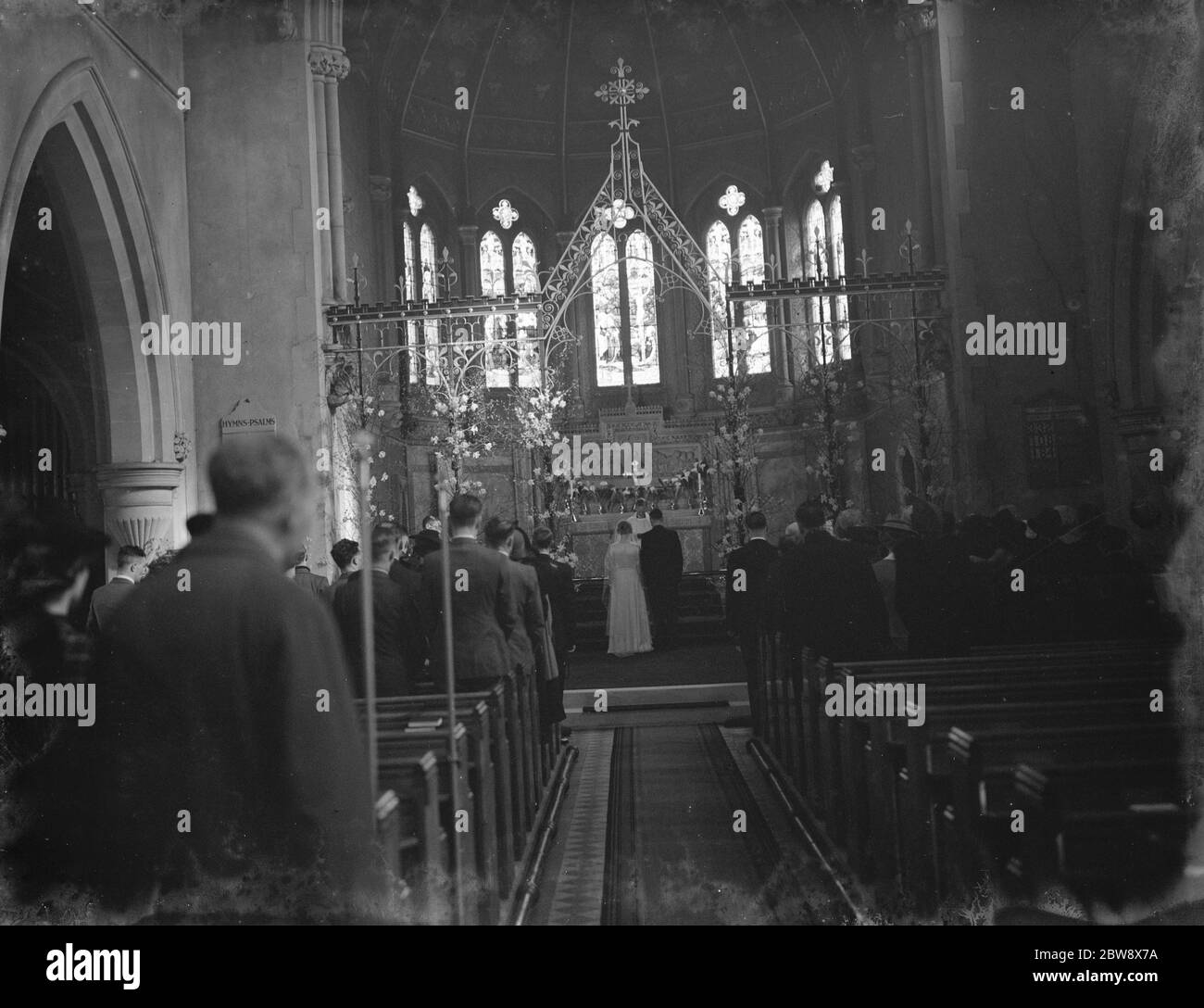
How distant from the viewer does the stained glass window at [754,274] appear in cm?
1677

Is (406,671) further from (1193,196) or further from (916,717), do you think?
(1193,196)

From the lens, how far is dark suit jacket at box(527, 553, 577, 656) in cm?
707

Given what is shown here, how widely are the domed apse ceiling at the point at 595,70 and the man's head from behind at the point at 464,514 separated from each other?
11497 mm

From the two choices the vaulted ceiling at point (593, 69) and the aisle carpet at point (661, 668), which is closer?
the aisle carpet at point (661, 668)

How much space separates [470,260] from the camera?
17.3 meters

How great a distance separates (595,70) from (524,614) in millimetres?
13620

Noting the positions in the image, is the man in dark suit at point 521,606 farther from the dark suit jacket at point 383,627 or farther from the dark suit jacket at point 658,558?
the dark suit jacket at point 658,558

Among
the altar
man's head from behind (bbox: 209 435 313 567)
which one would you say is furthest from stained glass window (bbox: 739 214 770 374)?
man's head from behind (bbox: 209 435 313 567)

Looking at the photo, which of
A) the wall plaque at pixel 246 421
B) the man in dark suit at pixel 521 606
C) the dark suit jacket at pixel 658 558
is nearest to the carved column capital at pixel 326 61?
the wall plaque at pixel 246 421

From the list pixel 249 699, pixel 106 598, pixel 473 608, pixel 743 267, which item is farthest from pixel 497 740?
pixel 743 267

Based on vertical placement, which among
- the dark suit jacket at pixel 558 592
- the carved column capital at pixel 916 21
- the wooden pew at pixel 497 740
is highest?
the carved column capital at pixel 916 21

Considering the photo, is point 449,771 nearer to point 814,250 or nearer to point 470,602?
point 470,602

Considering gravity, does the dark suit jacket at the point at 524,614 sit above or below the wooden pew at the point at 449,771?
above
